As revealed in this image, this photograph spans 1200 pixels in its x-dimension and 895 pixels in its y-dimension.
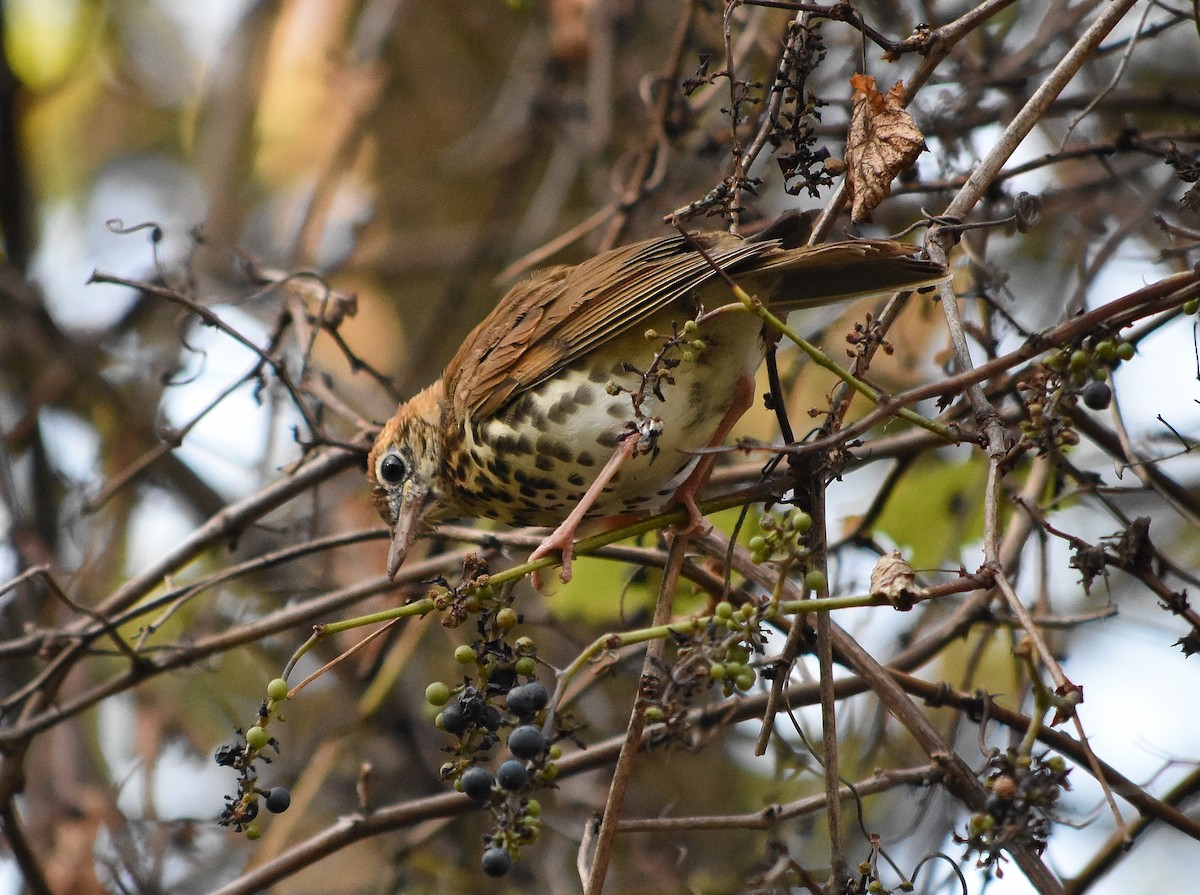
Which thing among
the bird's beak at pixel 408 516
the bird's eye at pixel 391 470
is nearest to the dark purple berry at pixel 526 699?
the bird's beak at pixel 408 516

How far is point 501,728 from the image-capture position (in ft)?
6.34

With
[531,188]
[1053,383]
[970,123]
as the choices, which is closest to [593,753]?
[1053,383]

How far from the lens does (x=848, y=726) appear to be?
13.7 ft

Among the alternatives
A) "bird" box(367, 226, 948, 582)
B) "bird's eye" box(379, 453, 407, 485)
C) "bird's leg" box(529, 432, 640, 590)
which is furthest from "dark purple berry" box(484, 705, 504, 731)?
"bird's eye" box(379, 453, 407, 485)

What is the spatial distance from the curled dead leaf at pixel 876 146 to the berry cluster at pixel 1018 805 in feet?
3.25

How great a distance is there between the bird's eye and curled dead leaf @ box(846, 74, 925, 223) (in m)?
1.60

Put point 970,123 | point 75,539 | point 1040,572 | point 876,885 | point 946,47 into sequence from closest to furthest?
point 876,885, point 946,47, point 1040,572, point 970,123, point 75,539

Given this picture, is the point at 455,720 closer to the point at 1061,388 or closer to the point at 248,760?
the point at 248,760

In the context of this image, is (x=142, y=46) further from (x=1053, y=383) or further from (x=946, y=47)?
(x=1053, y=383)

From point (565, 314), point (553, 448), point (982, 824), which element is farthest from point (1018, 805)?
point (565, 314)

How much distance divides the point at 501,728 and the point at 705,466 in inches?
39.1

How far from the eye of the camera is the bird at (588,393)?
2744 millimetres

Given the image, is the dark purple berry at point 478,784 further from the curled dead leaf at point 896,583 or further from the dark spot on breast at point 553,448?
the dark spot on breast at point 553,448

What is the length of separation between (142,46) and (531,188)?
8.48 feet
